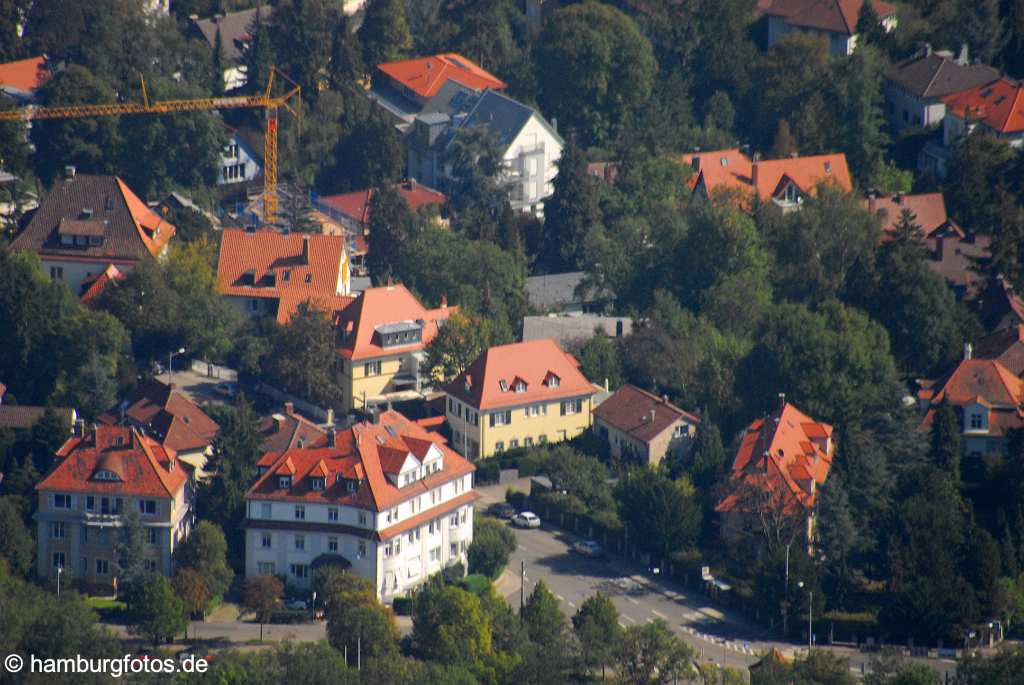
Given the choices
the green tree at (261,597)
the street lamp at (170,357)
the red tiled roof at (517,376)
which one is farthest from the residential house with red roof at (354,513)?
the street lamp at (170,357)

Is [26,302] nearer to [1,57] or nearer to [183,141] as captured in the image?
[183,141]

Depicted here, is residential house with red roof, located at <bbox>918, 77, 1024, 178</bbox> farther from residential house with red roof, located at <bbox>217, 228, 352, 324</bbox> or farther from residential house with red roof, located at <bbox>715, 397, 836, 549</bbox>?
residential house with red roof, located at <bbox>217, 228, 352, 324</bbox>

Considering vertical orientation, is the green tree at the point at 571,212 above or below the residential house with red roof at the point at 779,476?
above

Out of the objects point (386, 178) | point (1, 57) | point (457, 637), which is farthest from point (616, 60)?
point (457, 637)

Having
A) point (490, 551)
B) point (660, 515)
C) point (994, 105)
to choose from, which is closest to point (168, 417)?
point (490, 551)

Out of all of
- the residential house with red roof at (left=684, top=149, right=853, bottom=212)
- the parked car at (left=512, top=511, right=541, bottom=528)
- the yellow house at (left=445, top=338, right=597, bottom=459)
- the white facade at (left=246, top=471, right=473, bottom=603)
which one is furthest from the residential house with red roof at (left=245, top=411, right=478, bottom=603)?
the residential house with red roof at (left=684, top=149, right=853, bottom=212)

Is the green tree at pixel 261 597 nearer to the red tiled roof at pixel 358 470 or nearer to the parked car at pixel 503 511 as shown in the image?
the red tiled roof at pixel 358 470
